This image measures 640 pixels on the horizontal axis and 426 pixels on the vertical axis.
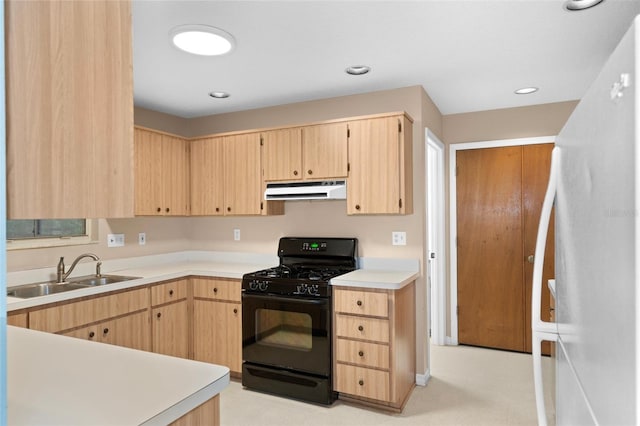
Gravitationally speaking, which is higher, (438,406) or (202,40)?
(202,40)

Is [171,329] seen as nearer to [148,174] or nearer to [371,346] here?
[148,174]

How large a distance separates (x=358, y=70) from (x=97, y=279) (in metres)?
2.59

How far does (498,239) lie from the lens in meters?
4.07

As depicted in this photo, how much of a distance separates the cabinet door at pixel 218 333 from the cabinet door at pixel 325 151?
1.30m

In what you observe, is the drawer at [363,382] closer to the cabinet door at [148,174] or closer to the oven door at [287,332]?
the oven door at [287,332]

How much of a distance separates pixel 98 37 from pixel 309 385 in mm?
2684

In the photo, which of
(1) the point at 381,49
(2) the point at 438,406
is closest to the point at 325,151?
(1) the point at 381,49

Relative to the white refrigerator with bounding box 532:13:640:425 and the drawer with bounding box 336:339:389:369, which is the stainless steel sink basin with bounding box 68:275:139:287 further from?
the white refrigerator with bounding box 532:13:640:425

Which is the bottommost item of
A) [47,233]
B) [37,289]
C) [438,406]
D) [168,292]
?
[438,406]

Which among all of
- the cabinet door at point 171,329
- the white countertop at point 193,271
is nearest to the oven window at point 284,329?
the white countertop at point 193,271

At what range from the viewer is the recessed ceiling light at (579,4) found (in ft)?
6.45

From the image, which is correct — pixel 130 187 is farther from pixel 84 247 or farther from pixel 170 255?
pixel 170 255

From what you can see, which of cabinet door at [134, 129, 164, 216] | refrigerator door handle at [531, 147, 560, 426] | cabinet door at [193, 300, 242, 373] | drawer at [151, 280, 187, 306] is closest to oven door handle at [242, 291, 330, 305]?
cabinet door at [193, 300, 242, 373]

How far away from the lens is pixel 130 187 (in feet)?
3.13
